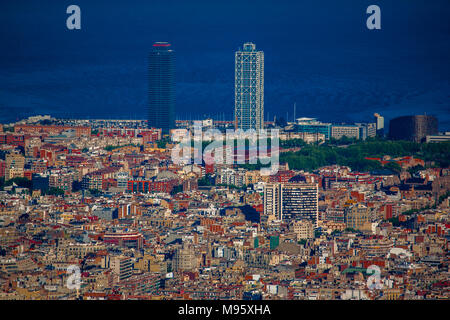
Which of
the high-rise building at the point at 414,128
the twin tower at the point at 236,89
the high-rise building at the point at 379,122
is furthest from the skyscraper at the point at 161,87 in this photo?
the high-rise building at the point at 414,128

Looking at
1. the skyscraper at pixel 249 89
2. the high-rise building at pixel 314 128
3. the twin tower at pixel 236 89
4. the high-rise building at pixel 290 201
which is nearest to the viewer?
the high-rise building at pixel 290 201

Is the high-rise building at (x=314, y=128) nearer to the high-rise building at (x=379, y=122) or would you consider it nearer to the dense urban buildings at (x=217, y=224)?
the high-rise building at (x=379, y=122)

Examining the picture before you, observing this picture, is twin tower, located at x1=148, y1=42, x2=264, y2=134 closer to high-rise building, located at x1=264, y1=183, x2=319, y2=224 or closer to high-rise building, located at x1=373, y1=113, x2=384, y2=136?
high-rise building, located at x1=373, y1=113, x2=384, y2=136

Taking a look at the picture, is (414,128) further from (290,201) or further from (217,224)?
(217,224)

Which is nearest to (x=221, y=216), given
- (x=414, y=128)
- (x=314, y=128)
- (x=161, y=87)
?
(x=414, y=128)
